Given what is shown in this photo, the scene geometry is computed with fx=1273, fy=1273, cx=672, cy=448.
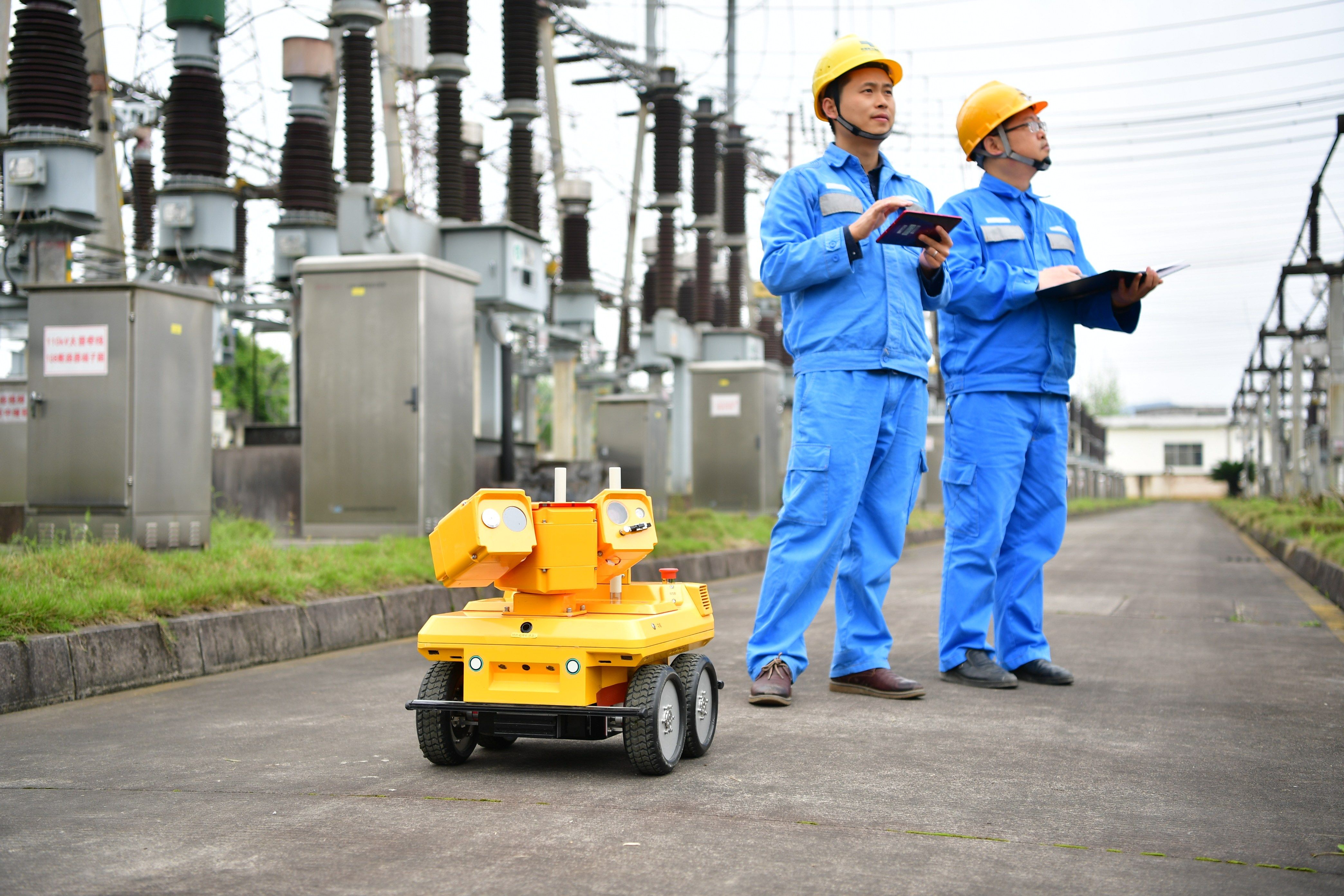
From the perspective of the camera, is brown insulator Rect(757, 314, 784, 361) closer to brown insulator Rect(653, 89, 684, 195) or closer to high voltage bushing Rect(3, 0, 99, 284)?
brown insulator Rect(653, 89, 684, 195)

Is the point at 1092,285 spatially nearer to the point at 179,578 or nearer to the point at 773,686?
the point at 773,686

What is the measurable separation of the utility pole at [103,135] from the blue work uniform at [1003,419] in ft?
27.4

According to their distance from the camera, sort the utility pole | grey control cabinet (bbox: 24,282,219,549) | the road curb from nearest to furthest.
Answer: grey control cabinet (bbox: 24,282,219,549), the road curb, the utility pole

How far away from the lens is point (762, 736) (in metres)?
4.11

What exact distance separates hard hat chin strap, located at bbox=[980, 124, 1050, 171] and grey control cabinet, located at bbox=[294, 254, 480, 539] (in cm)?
598

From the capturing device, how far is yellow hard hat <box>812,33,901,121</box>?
500 cm

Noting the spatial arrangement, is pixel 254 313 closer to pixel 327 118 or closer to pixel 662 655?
pixel 327 118

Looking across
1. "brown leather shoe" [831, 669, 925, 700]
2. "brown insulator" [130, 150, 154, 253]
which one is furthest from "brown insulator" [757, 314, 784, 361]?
"brown leather shoe" [831, 669, 925, 700]

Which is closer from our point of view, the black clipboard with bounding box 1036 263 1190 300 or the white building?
the black clipboard with bounding box 1036 263 1190 300

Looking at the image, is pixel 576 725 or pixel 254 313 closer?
pixel 576 725

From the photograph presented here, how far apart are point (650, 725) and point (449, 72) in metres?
11.4

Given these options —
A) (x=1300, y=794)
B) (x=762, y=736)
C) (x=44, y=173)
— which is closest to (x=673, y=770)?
(x=762, y=736)

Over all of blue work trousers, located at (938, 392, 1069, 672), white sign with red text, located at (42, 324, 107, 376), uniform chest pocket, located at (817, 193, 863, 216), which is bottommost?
blue work trousers, located at (938, 392, 1069, 672)

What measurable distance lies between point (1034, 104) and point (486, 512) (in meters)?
3.52
